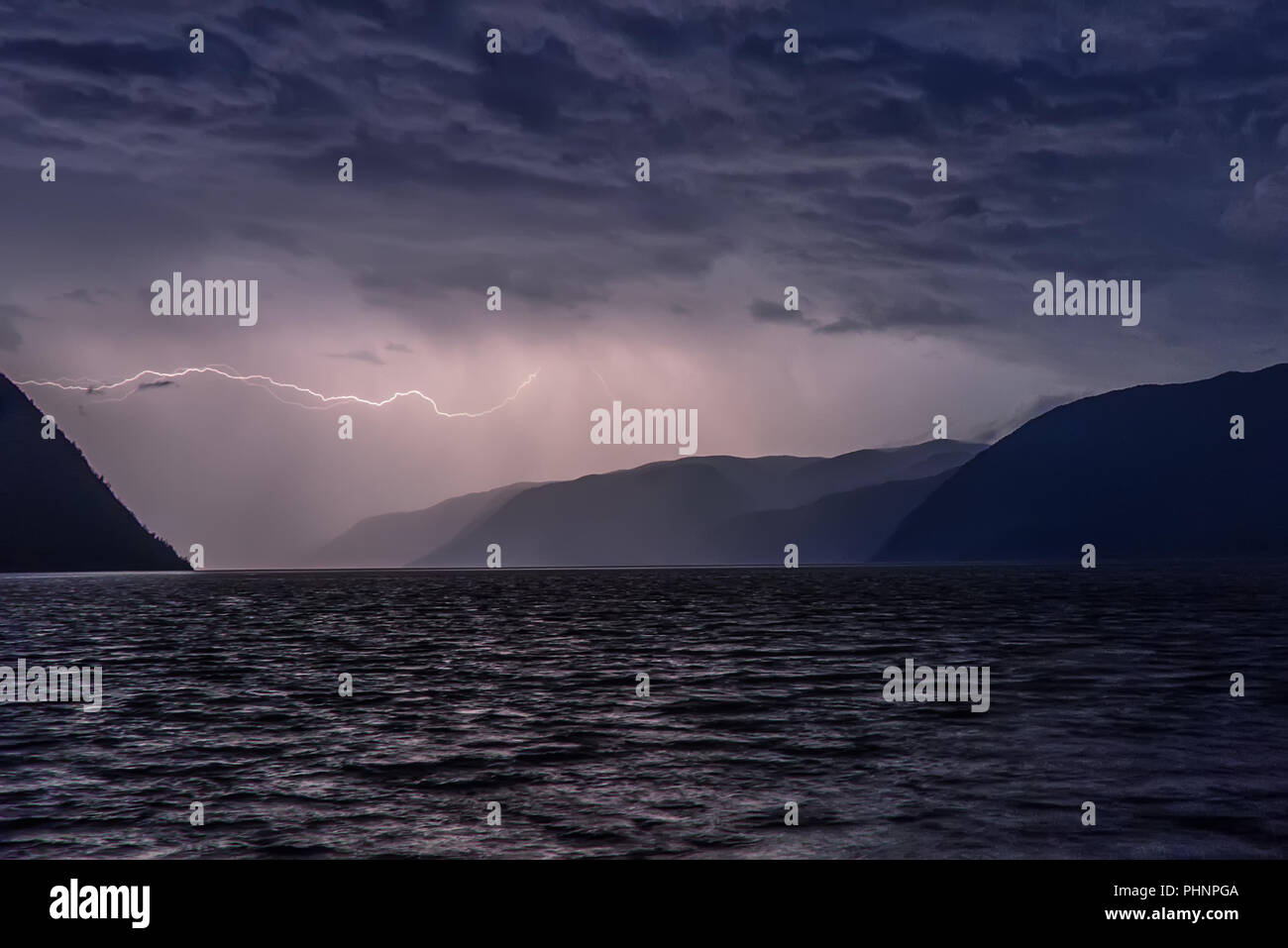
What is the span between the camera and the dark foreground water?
18.2 meters

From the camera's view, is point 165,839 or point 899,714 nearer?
point 165,839

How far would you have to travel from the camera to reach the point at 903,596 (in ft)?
444

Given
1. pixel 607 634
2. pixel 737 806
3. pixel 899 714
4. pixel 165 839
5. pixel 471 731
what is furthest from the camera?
pixel 607 634

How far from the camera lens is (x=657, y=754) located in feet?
84.8

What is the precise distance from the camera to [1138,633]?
65.6 metres

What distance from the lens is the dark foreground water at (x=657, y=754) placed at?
59.7ft
